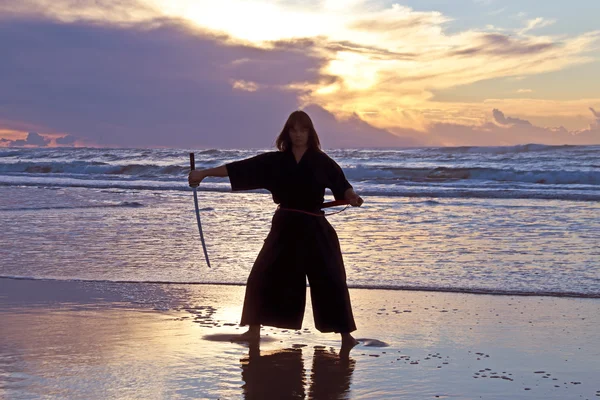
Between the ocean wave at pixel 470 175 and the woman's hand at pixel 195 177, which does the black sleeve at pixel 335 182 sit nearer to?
the woman's hand at pixel 195 177

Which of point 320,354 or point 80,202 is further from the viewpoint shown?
point 80,202

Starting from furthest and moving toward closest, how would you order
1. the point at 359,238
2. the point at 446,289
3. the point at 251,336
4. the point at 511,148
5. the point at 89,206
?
the point at 511,148
the point at 89,206
the point at 359,238
the point at 446,289
the point at 251,336

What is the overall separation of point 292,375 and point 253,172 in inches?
50.5

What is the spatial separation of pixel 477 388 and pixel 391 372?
0.48m

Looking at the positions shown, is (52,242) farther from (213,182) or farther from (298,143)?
(213,182)

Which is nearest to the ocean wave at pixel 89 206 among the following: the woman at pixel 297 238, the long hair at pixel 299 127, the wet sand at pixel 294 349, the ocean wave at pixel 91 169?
the wet sand at pixel 294 349

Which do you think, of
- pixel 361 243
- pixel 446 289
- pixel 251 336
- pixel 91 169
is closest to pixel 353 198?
pixel 251 336

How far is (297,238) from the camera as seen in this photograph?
187 inches

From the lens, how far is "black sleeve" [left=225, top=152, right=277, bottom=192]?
4.76 m

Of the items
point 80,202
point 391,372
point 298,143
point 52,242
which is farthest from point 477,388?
point 80,202

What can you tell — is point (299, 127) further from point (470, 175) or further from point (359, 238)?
point (470, 175)

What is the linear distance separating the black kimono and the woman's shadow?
25 cm

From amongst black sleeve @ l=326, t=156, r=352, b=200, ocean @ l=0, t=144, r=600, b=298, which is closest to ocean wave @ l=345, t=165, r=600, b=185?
ocean @ l=0, t=144, r=600, b=298

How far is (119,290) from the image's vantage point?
6.44 meters
